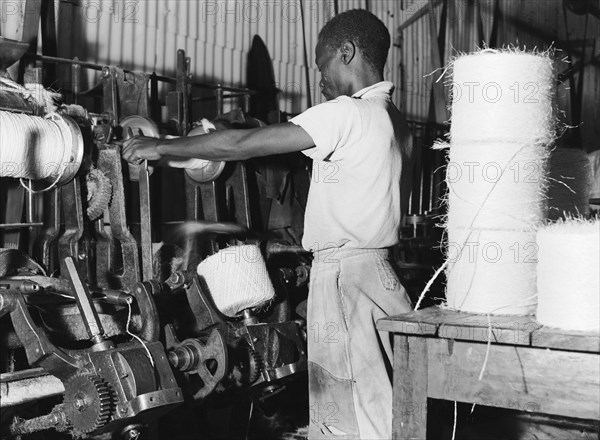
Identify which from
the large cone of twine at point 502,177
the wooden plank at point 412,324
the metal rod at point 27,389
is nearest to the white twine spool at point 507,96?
the large cone of twine at point 502,177

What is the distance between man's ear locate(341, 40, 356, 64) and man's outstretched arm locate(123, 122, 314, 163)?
54cm

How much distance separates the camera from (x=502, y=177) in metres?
2.64

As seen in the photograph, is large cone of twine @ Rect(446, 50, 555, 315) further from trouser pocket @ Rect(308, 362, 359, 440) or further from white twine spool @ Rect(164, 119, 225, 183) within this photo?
white twine spool @ Rect(164, 119, 225, 183)

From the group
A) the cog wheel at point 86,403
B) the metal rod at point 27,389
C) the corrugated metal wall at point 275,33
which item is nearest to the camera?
the cog wheel at point 86,403

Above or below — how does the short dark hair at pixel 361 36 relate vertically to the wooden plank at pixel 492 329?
above

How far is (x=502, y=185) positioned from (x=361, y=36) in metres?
1.09

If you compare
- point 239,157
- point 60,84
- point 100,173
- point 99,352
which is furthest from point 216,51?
point 99,352

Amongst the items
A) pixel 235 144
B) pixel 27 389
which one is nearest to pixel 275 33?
pixel 235 144

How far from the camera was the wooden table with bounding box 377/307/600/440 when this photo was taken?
2256mm

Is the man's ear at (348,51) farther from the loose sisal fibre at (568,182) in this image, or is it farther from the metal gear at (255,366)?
the metal gear at (255,366)

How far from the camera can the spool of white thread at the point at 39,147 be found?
3.28m

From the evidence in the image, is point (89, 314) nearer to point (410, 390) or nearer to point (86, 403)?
point (86, 403)

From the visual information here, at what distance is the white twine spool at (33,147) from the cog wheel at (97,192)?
0.52ft

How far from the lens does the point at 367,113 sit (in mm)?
3113
